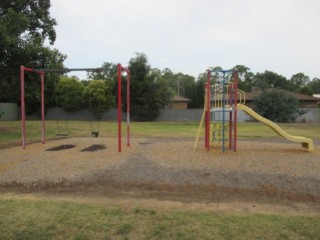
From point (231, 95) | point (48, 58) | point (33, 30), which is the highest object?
point (33, 30)

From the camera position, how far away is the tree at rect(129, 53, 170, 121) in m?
36.2

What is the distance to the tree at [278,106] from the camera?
115 ft

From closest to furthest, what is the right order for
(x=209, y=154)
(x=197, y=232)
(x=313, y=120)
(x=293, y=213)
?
(x=197, y=232) → (x=293, y=213) → (x=209, y=154) → (x=313, y=120)

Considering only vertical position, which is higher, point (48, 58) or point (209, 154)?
point (48, 58)

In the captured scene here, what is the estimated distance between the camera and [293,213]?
14.8ft

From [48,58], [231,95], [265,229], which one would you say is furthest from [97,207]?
[48,58]

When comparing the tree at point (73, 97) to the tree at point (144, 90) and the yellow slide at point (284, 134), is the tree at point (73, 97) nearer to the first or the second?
the tree at point (144, 90)

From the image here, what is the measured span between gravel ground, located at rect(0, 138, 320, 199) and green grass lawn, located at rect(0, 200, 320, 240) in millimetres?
1782

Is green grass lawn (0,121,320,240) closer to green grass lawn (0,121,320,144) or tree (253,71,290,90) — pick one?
green grass lawn (0,121,320,144)

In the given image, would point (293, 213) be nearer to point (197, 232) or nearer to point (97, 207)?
point (197, 232)

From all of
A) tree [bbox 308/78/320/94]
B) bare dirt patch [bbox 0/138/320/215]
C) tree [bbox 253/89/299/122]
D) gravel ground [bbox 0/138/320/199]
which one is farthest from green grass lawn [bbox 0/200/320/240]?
tree [bbox 308/78/320/94]

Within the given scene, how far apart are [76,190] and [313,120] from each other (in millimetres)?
37996

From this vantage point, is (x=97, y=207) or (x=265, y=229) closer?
(x=265, y=229)

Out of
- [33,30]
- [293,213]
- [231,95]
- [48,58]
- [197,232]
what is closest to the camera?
[197,232]
